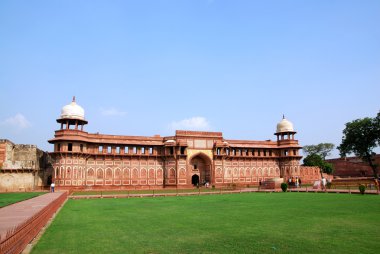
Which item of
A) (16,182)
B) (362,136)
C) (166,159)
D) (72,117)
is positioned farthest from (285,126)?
(16,182)

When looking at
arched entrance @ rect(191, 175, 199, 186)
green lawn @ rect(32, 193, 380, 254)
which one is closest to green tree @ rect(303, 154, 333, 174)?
arched entrance @ rect(191, 175, 199, 186)

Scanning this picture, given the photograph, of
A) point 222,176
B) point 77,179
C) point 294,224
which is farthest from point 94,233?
point 222,176

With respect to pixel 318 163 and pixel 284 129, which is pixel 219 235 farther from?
pixel 318 163

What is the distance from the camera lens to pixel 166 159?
4125cm

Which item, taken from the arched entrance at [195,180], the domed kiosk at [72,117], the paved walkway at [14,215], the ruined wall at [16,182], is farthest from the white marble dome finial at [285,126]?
the paved walkway at [14,215]

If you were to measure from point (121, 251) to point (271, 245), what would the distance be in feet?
10.0

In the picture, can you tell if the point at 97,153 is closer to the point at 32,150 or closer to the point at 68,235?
the point at 32,150

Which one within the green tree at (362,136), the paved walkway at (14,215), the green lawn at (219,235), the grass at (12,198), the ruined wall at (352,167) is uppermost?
the green tree at (362,136)

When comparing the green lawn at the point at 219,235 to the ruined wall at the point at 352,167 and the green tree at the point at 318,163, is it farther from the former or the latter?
the green tree at the point at 318,163

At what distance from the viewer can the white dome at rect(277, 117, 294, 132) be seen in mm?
46969

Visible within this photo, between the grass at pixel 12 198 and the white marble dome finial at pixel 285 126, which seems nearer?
the grass at pixel 12 198

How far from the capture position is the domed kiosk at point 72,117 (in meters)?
36.8

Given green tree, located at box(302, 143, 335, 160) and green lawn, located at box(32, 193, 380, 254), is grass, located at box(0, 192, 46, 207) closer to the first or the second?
green lawn, located at box(32, 193, 380, 254)

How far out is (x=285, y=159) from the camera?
46875 millimetres
